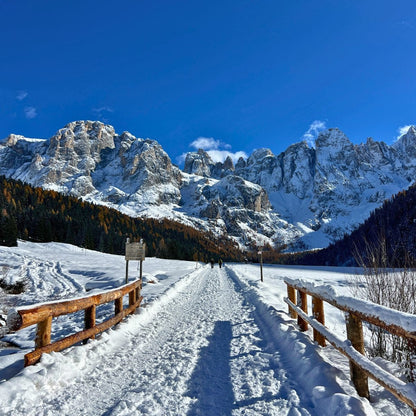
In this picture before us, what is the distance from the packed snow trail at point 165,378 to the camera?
3.54 m

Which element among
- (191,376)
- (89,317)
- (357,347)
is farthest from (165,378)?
(357,347)

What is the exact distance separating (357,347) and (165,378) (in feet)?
10.1

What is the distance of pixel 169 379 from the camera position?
445cm

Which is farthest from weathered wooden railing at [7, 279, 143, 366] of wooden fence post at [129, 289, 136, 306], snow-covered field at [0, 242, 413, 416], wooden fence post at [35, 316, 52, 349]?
wooden fence post at [129, 289, 136, 306]

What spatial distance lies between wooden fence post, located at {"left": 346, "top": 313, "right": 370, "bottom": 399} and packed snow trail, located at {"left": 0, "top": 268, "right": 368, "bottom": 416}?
74cm

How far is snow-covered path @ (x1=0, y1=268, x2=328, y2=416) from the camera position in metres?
3.55

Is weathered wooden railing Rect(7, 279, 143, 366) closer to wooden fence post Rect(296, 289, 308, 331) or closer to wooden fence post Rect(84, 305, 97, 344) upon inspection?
wooden fence post Rect(84, 305, 97, 344)

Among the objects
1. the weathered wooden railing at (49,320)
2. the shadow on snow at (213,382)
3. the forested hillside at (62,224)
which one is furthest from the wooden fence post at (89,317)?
the forested hillside at (62,224)

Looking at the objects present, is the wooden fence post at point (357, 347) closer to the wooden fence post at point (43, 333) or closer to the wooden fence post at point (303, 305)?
the wooden fence post at point (303, 305)

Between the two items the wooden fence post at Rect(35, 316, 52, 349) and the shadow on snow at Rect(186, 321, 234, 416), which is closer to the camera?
the shadow on snow at Rect(186, 321, 234, 416)

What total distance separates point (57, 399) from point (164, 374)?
1660mm

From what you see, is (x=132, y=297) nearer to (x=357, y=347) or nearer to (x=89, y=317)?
(x=89, y=317)

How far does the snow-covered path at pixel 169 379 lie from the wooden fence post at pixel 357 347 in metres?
0.74

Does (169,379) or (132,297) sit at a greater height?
(132,297)
